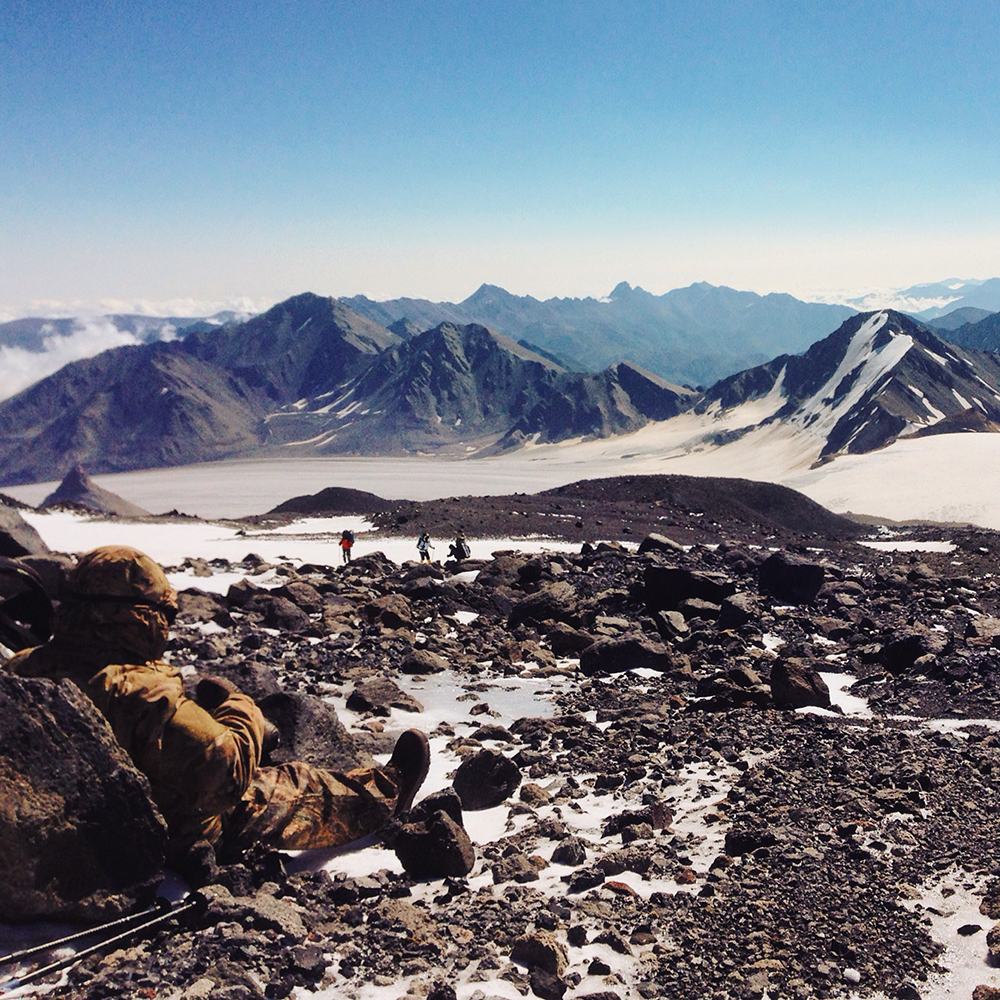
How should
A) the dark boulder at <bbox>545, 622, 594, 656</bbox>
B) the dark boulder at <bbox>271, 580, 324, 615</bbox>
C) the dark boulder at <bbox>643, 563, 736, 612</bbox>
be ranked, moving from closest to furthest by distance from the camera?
the dark boulder at <bbox>545, 622, 594, 656</bbox> < the dark boulder at <bbox>271, 580, 324, 615</bbox> < the dark boulder at <bbox>643, 563, 736, 612</bbox>

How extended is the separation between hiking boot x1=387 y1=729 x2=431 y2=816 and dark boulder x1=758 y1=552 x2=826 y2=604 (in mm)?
12562

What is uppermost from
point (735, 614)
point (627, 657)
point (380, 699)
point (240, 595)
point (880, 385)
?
point (880, 385)

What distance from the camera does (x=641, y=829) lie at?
5.44 meters

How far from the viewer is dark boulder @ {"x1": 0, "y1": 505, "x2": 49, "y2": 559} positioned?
15.1 m

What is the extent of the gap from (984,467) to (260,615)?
54445 mm

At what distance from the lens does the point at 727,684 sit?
9078mm

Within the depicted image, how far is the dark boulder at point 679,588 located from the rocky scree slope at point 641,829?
1.29m

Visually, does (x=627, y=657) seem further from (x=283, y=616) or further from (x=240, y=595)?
(x=240, y=595)

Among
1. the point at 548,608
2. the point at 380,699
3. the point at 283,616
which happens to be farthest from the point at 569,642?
the point at 283,616

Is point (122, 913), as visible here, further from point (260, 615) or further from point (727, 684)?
point (260, 615)

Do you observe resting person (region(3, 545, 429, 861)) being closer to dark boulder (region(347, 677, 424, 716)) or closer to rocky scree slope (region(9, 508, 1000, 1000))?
rocky scree slope (region(9, 508, 1000, 1000))

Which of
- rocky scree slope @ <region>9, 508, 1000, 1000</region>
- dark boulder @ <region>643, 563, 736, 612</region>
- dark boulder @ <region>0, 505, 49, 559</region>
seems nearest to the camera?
rocky scree slope @ <region>9, 508, 1000, 1000</region>

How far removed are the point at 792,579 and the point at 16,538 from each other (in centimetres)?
1478

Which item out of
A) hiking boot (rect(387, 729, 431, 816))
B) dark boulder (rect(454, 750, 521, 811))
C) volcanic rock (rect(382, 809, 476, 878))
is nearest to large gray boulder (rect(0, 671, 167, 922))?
volcanic rock (rect(382, 809, 476, 878))
